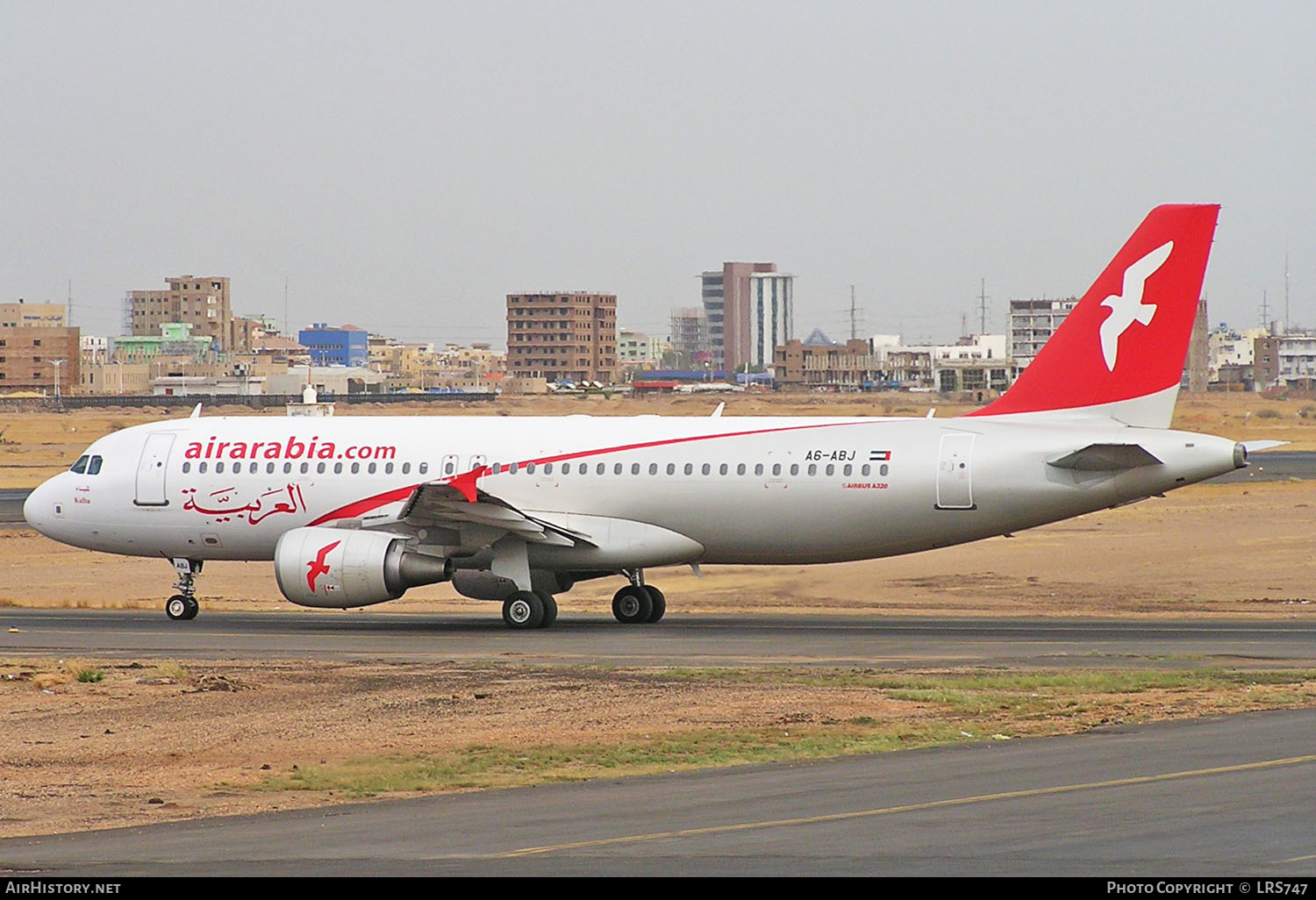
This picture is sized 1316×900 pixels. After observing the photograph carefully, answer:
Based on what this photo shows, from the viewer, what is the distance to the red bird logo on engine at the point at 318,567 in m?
32.1

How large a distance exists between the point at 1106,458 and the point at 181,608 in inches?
649

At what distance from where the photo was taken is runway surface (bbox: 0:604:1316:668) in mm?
27516

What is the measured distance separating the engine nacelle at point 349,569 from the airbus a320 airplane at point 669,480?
33 millimetres

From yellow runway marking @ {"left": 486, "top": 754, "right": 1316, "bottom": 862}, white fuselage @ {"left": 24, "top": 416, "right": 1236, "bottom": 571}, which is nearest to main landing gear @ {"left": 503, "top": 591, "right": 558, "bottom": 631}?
white fuselage @ {"left": 24, "top": 416, "right": 1236, "bottom": 571}

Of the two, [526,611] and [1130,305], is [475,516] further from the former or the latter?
[1130,305]

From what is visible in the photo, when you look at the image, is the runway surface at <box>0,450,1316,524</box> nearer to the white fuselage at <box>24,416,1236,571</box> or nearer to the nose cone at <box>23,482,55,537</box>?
the nose cone at <box>23,482,55,537</box>

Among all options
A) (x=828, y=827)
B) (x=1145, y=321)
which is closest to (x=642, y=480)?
(x=1145, y=321)

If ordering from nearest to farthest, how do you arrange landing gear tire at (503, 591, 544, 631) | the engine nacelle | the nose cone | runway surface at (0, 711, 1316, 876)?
runway surface at (0, 711, 1316, 876)
the engine nacelle
landing gear tire at (503, 591, 544, 631)
the nose cone

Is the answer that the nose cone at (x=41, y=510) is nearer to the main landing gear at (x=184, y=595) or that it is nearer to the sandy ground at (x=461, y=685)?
the main landing gear at (x=184, y=595)

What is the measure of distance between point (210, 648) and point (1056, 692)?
1306 cm

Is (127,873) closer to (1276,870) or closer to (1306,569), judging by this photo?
(1276,870)

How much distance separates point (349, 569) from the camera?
32031 millimetres

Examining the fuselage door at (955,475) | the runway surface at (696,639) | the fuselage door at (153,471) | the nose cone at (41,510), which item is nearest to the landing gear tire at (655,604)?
the runway surface at (696,639)

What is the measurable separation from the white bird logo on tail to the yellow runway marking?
1538cm
